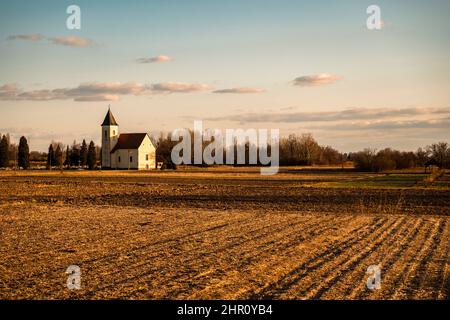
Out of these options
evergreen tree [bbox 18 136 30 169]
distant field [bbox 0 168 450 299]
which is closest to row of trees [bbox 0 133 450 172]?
evergreen tree [bbox 18 136 30 169]

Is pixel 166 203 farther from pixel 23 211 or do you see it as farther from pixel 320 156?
pixel 320 156

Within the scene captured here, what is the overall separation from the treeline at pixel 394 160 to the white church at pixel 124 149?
1676 inches

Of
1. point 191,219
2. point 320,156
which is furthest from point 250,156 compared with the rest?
point 191,219

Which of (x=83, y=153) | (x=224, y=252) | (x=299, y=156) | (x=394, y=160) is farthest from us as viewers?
(x=299, y=156)

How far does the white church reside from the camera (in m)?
102

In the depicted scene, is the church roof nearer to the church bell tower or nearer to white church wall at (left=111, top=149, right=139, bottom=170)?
white church wall at (left=111, top=149, right=139, bottom=170)

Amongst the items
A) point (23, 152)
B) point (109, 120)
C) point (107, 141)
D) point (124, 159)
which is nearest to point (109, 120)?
point (109, 120)

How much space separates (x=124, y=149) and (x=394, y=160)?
5417cm

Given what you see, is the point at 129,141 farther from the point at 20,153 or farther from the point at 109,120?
the point at 20,153

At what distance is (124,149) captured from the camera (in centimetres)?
10288

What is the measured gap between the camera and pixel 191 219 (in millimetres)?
19688

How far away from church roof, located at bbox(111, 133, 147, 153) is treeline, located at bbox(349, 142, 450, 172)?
Result: 4381 cm

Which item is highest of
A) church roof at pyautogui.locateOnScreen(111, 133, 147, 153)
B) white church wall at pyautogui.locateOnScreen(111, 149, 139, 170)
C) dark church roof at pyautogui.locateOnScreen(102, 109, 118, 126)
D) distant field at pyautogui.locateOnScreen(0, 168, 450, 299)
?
dark church roof at pyautogui.locateOnScreen(102, 109, 118, 126)
